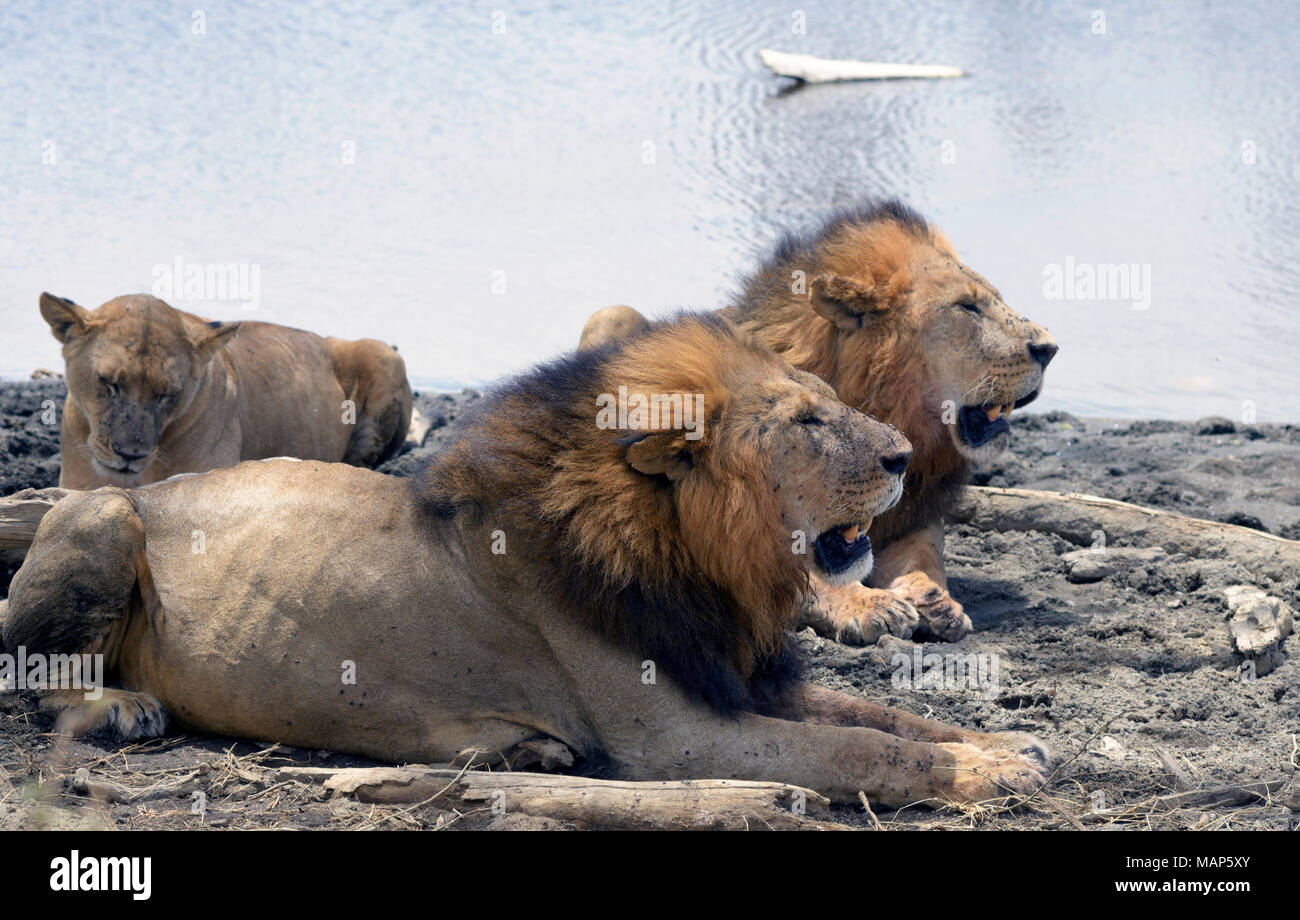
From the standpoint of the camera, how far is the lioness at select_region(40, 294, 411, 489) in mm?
6191

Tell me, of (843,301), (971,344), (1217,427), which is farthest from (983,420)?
(1217,427)

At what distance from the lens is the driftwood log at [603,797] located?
3.70m

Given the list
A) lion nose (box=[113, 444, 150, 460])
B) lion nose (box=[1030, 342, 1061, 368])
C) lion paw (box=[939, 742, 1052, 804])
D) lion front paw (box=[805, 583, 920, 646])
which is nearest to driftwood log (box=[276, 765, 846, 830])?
lion paw (box=[939, 742, 1052, 804])

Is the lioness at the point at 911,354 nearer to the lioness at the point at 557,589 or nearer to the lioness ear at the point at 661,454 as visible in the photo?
the lioness at the point at 557,589

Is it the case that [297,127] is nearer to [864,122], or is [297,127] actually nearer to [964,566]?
[864,122]

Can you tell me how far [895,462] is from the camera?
13.6 ft

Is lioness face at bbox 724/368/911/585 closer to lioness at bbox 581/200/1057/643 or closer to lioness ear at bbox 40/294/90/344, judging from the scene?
lioness at bbox 581/200/1057/643

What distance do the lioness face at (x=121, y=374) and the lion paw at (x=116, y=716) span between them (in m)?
2.08

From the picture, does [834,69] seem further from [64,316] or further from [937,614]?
[937,614]

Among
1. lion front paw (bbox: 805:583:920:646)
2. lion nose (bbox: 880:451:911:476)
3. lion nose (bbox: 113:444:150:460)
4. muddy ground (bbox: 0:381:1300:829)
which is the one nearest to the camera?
muddy ground (bbox: 0:381:1300:829)

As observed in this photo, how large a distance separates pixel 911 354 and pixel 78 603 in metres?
3.22

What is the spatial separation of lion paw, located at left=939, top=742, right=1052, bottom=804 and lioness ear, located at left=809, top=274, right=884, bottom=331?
2038 millimetres

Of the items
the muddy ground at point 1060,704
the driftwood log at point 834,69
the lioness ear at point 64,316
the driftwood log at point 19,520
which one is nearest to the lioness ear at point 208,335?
the lioness ear at point 64,316

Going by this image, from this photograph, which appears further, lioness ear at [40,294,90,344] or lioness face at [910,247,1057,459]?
lioness ear at [40,294,90,344]
